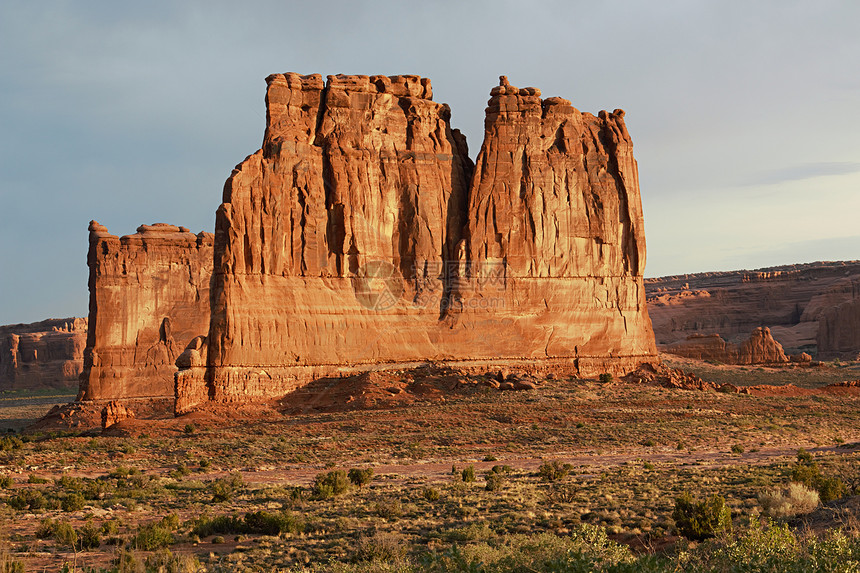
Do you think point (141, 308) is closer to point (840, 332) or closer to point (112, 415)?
point (112, 415)

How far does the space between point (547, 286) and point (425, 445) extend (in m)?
16.6

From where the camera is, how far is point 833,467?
65.7 feet

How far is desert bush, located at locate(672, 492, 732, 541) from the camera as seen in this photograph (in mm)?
12380

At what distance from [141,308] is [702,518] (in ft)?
169

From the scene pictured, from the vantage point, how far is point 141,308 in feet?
192

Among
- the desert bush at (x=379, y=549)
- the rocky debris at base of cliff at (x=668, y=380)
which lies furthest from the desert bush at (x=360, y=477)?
the rocky debris at base of cliff at (x=668, y=380)

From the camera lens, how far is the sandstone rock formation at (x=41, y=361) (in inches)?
3912

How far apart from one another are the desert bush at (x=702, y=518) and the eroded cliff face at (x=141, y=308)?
49.0 m

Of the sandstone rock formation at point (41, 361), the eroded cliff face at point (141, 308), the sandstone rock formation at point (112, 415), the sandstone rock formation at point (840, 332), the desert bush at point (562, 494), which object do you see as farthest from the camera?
the sandstone rock formation at point (41, 361)

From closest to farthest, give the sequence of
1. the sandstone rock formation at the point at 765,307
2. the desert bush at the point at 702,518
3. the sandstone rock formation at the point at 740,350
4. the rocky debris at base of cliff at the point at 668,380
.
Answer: the desert bush at the point at 702,518, the rocky debris at base of cliff at the point at 668,380, the sandstone rock formation at the point at 740,350, the sandstone rock formation at the point at 765,307

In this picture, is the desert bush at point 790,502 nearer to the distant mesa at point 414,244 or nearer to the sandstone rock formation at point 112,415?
the distant mesa at point 414,244

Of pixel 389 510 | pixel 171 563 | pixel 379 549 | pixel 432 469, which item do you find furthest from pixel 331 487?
pixel 171 563

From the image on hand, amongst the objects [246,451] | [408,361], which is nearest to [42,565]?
[246,451]

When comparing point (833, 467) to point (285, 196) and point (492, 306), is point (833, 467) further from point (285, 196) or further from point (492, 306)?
point (285, 196)
